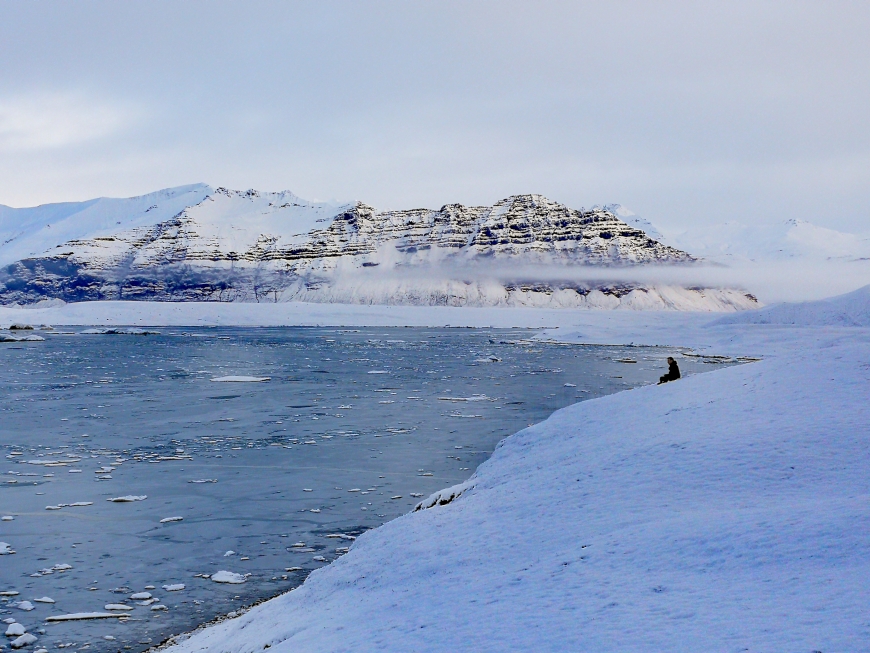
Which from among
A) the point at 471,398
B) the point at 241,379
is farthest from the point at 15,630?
the point at 241,379

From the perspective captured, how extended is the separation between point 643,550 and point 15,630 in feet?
18.0

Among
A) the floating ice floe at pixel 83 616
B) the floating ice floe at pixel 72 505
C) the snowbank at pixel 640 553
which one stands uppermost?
the snowbank at pixel 640 553

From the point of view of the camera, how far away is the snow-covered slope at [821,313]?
4525 centimetres

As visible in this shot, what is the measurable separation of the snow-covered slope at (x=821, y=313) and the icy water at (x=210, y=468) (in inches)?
790

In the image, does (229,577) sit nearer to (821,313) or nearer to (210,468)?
(210,468)

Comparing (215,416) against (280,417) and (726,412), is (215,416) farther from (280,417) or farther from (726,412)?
(726,412)

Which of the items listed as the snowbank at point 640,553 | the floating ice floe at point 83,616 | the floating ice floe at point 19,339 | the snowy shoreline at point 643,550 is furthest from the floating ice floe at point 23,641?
the floating ice floe at point 19,339

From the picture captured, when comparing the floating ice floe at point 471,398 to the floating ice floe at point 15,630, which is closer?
the floating ice floe at point 15,630

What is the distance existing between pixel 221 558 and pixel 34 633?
2316mm

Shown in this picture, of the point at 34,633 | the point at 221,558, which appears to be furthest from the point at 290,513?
the point at 34,633

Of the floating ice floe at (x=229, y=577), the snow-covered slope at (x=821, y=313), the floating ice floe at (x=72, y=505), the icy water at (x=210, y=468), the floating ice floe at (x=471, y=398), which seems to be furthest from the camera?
the snow-covered slope at (x=821, y=313)

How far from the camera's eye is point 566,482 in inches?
315

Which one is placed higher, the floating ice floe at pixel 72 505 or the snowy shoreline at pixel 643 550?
the snowy shoreline at pixel 643 550

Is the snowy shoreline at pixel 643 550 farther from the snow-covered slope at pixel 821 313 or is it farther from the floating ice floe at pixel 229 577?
the snow-covered slope at pixel 821 313
